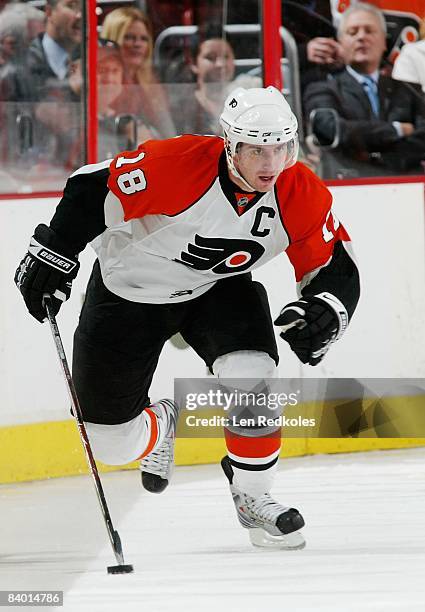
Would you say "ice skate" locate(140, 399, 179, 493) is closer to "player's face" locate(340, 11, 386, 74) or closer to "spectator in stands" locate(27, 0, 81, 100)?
"spectator in stands" locate(27, 0, 81, 100)

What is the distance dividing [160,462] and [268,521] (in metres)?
0.45

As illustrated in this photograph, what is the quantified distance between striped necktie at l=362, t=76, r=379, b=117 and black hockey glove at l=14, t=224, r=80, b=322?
188cm

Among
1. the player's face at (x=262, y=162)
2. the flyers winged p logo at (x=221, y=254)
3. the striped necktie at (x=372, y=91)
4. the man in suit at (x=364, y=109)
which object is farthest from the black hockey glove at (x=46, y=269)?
the striped necktie at (x=372, y=91)

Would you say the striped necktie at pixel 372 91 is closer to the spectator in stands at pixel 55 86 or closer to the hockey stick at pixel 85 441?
the spectator in stands at pixel 55 86

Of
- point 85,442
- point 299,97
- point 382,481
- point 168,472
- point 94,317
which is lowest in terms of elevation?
point 382,481

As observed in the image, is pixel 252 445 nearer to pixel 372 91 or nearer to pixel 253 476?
pixel 253 476

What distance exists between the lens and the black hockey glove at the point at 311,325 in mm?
2793

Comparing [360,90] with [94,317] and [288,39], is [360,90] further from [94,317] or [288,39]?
[94,317]

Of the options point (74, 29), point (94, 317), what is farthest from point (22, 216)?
point (94, 317)

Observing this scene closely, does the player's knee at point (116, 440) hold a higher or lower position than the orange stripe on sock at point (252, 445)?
lower

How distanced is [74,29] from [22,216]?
733 mm

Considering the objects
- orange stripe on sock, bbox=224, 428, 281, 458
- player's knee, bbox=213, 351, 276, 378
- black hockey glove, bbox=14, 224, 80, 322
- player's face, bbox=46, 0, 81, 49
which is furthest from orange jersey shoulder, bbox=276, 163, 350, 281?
player's face, bbox=46, 0, 81, 49

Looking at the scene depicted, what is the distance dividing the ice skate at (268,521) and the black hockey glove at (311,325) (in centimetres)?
41

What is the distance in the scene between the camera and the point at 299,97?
450cm
